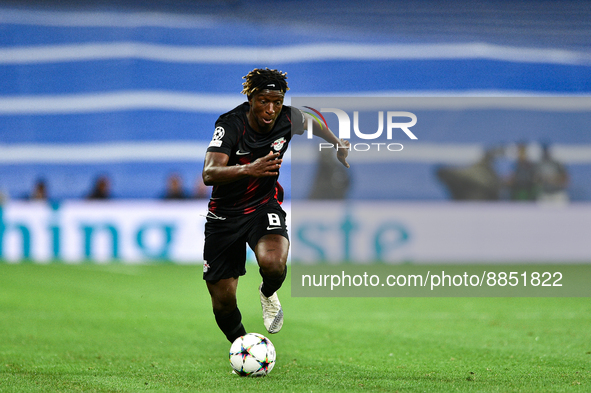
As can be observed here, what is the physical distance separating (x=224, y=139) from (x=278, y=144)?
57cm

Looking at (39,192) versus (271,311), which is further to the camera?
(39,192)

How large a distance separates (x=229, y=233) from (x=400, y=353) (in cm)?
A: 217

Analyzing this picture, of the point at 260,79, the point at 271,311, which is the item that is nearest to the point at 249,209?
the point at 271,311

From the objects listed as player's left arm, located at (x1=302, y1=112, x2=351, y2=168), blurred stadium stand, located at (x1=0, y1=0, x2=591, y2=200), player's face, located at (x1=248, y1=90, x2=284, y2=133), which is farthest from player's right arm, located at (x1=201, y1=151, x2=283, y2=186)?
blurred stadium stand, located at (x1=0, y1=0, x2=591, y2=200)

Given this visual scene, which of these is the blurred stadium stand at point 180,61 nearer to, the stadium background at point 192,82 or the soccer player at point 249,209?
the stadium background at point 192,82

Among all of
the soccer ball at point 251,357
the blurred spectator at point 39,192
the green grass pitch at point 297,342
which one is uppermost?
the blurred spectator at point 39,192

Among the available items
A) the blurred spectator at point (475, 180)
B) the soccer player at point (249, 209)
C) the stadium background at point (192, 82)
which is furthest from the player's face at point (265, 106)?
the blurred spectator at point (475, 180)

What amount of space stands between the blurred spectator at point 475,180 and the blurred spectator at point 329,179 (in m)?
2.13

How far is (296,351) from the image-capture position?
6617 millimetres

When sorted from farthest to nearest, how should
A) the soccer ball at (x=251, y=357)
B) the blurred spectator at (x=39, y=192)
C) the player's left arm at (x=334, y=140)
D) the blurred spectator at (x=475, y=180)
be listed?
the blurred spectator at (x=39, y=192) → the blurred spectator at (x=475, y=180) → the player's left arm at (x=334, y=140) → the soccer ball at (x=251, y=357)

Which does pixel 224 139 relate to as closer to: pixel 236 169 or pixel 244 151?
pixel 244 151

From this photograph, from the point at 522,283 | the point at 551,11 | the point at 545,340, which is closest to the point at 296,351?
the point at 545,340

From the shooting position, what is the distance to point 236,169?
499cm

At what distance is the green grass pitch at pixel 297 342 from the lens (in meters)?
5.11
